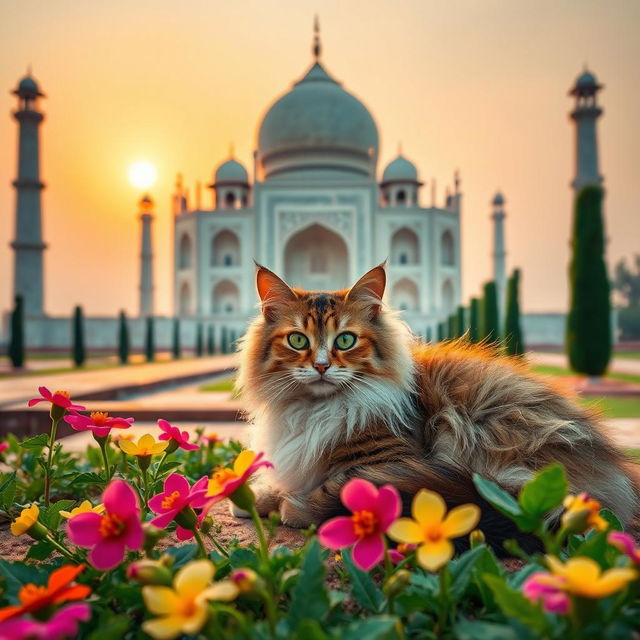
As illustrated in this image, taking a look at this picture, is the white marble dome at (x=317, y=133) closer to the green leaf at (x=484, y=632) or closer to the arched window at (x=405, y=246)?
the arched window at (x=405, y=246)

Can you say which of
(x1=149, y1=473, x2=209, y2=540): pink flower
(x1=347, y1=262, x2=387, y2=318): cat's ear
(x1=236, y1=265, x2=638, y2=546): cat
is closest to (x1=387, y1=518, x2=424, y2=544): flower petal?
(x1=149, y1=473, x2=209, y2=540): pink flower

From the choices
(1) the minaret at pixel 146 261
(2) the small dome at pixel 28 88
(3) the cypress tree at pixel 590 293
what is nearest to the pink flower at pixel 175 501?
(3) the cypress tree at pixel 590 293

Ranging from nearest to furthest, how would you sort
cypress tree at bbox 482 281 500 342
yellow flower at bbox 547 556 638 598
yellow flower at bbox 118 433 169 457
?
yellow flower at bbox 547 556 638 598, yellow flower at bbox 118 433 169 457, cypress tree at bbox 482 281 500 342

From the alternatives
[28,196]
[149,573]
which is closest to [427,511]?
[149,573]

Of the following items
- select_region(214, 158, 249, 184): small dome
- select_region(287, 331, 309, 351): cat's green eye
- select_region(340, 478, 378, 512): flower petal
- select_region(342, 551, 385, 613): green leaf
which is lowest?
select_region(342, 551, 385, 613): green leaf

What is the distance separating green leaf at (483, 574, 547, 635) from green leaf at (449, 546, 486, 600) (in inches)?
4.4

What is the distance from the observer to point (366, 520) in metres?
0.53

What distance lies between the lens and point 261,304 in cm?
119

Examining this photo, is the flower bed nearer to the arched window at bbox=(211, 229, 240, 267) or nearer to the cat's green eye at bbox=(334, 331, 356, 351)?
the cat's green eye at bbox=(334, 331, 356, 351)

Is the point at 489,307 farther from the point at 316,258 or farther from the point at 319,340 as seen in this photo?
the point at 316,258

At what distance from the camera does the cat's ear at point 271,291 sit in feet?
3.75

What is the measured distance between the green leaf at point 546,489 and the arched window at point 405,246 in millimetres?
19576

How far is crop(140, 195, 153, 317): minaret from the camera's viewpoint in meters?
19.1

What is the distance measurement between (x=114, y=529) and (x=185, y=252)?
2068 cm
